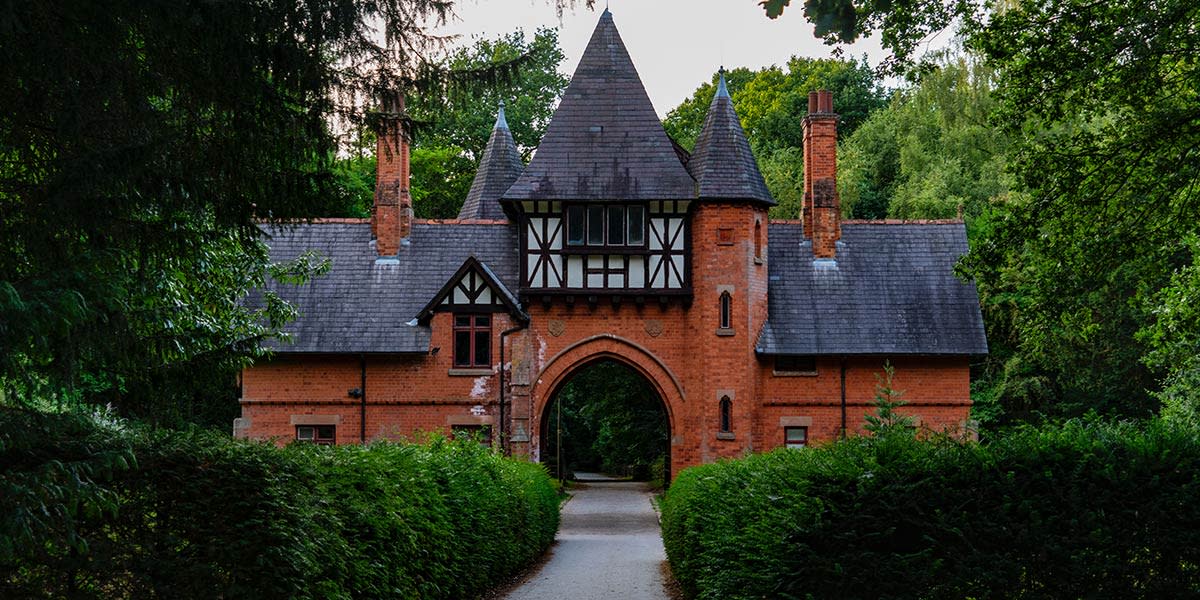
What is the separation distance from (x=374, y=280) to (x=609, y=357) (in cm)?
595

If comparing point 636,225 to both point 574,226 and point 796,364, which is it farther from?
point 796,364

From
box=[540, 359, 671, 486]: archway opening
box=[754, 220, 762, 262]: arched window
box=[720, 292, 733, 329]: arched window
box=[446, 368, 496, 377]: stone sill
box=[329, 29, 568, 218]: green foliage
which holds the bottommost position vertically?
box=[540, 359, 671, 486]: archway opening

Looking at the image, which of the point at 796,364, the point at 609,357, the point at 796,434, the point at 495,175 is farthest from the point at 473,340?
the point at 495,175

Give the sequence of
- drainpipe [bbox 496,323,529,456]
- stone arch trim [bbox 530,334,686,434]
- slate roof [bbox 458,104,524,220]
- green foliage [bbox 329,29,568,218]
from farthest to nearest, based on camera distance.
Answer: green foliage [bbox 329,29,568,218] < slate roof [bbox 458,104,524,220] < stone arch trim [bbox 530,334,686,434] < drainpipe [bbox 496,323,529,456]

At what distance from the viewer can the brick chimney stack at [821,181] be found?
110 feet

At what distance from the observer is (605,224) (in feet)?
103

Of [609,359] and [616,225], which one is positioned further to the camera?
[609,359]

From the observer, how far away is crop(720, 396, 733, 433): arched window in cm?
3144

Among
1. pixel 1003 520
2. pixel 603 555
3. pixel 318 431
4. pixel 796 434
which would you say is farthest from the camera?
pixel 796 434

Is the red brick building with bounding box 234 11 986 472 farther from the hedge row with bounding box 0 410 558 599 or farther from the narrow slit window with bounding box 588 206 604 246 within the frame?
the hedge row with bounding box 0 410 558 599

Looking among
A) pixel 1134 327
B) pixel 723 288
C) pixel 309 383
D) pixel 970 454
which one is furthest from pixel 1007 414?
pixel 970 454

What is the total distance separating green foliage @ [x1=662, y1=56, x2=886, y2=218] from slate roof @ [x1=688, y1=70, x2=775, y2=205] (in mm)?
23802

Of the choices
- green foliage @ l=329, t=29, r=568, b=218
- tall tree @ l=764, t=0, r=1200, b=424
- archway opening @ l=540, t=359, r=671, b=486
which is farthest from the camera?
green foliage @ l=329, t=29, r=568, b=218

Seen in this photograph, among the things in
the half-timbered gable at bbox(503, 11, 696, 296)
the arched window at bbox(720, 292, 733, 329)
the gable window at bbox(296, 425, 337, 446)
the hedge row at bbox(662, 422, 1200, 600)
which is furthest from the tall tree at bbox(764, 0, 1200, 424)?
the gable window at bbox(296, 425, 337, 446)
